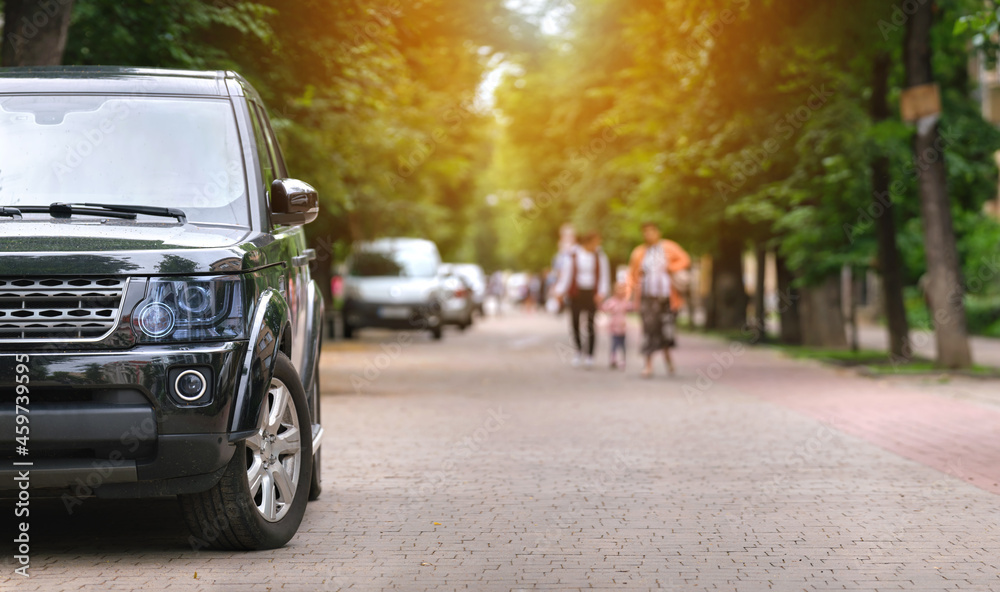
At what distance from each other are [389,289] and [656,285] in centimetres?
1088

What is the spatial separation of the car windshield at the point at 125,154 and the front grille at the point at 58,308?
0.72 meters

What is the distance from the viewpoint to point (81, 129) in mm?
5918

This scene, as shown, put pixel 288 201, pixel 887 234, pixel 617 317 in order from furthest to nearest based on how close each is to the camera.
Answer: pixel 617 317 < pixel 887 234 < pixel 288 201

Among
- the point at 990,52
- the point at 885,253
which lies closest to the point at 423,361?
the point at 885,253

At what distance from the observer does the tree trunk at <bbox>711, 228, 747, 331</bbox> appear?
30.7 metres

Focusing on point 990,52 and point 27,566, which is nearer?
point 27,566

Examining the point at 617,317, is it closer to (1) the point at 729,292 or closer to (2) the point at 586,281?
(2) the point at 586,281

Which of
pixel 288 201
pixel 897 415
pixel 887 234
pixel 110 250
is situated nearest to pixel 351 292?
pixel 887 234

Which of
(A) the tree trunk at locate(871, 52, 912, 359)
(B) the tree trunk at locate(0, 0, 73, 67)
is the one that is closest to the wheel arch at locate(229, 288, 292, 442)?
(B) the tree trunk at locate(0, 0, 73, 67)

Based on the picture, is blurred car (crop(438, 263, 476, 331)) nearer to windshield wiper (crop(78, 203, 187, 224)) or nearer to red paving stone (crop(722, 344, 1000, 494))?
red paving stone (crop(722, 344, 1000, 494))

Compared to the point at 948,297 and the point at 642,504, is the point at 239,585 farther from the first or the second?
the point at 948,297

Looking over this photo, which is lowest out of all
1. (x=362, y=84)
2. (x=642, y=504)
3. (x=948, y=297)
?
(x=642, y=504)

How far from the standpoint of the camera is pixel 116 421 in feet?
16.0

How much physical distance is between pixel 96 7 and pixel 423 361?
32.4 ft
